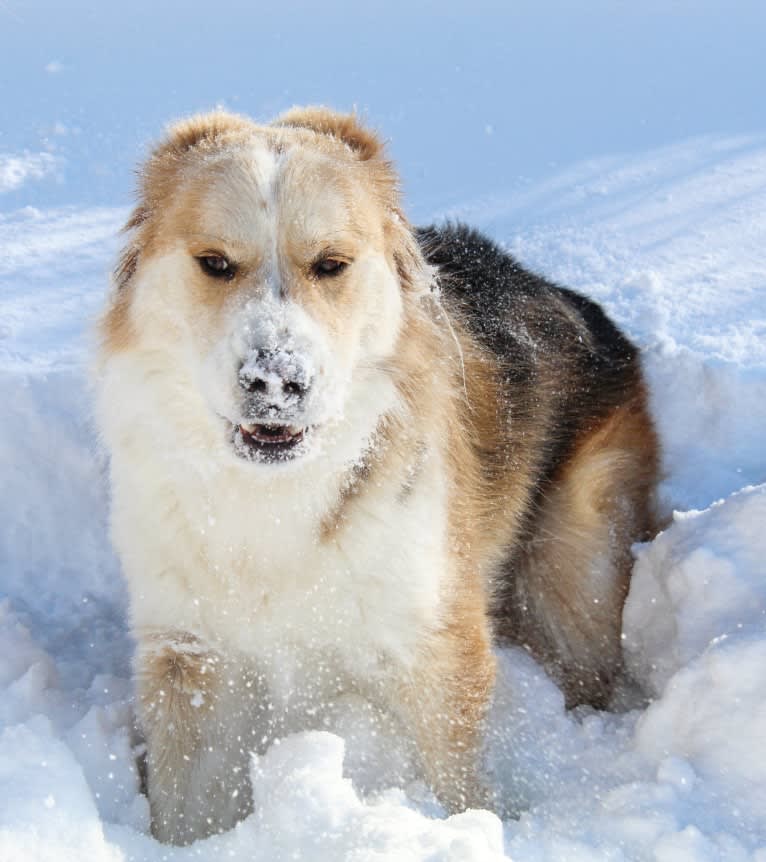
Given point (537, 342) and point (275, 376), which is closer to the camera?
point (275, 376)

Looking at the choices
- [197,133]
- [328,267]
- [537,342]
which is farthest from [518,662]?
[197,133]

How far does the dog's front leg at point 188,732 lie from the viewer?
2.73 metres

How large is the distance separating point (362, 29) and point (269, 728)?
7.16 meters

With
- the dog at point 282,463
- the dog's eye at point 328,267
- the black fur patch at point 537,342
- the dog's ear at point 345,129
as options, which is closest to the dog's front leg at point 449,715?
the dog at point 282,463

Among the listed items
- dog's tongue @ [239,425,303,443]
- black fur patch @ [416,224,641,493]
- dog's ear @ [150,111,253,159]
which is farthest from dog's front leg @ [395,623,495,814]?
dog's ear @ [150,111,253,159]

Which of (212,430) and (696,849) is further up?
(212,430)

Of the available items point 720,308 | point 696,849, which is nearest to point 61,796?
point 696,849

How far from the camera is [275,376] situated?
2.21m

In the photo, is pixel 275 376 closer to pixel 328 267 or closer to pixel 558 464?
pixel 328 267

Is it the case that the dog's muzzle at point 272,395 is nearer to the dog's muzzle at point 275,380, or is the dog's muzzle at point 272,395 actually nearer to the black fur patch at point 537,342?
the dog's muzzle at point 275,380

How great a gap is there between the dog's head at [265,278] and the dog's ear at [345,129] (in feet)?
0.32

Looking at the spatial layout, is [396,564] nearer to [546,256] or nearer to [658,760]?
[658,760]

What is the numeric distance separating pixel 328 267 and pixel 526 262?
287 centimetres

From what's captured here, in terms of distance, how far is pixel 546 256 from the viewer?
5273mm
